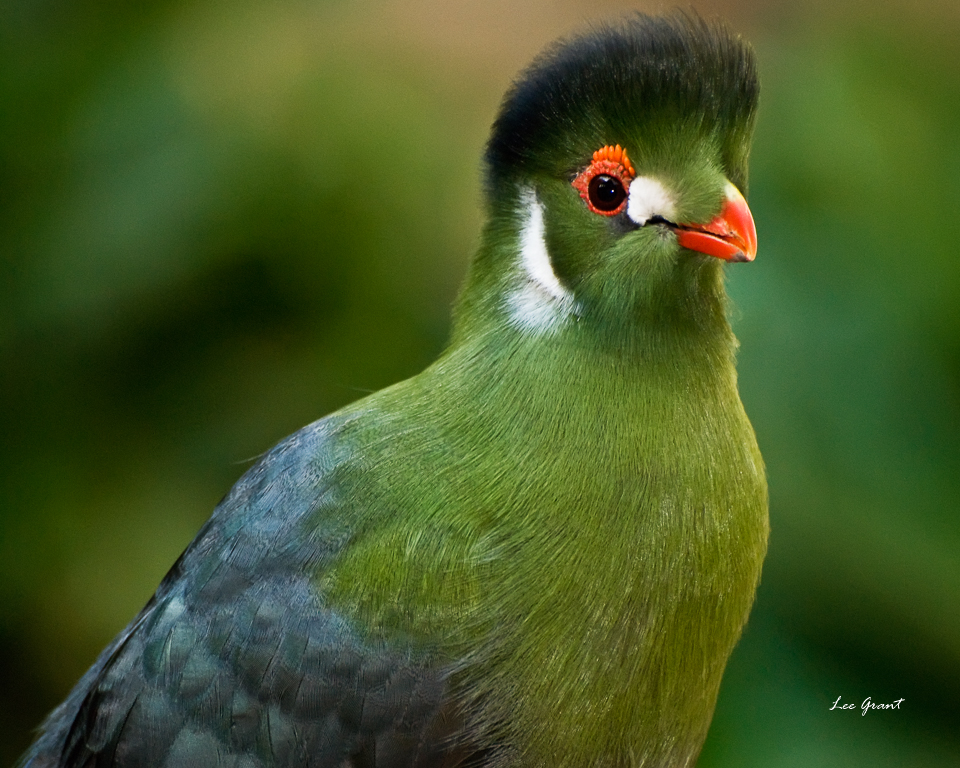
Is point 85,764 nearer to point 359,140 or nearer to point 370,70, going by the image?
point 359,140

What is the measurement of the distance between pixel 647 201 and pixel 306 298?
194 cm

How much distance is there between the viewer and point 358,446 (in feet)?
6.68

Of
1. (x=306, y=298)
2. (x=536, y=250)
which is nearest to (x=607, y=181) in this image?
(x=536, y=250)

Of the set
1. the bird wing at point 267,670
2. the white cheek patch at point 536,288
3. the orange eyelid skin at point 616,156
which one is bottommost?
the bird wing at point 267,670

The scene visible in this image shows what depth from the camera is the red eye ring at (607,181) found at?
1915 mm

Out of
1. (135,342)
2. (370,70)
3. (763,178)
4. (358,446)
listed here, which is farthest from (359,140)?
(358,446)

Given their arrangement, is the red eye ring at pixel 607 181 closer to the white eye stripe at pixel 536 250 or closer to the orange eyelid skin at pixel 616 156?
the orange eyelid skin at pixel 616 156

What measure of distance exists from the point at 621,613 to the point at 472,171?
2.39m

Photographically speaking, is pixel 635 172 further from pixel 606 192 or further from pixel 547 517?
pixel 547 517

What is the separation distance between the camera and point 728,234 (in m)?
1.84

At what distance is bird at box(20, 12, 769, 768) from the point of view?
1.82 meters
